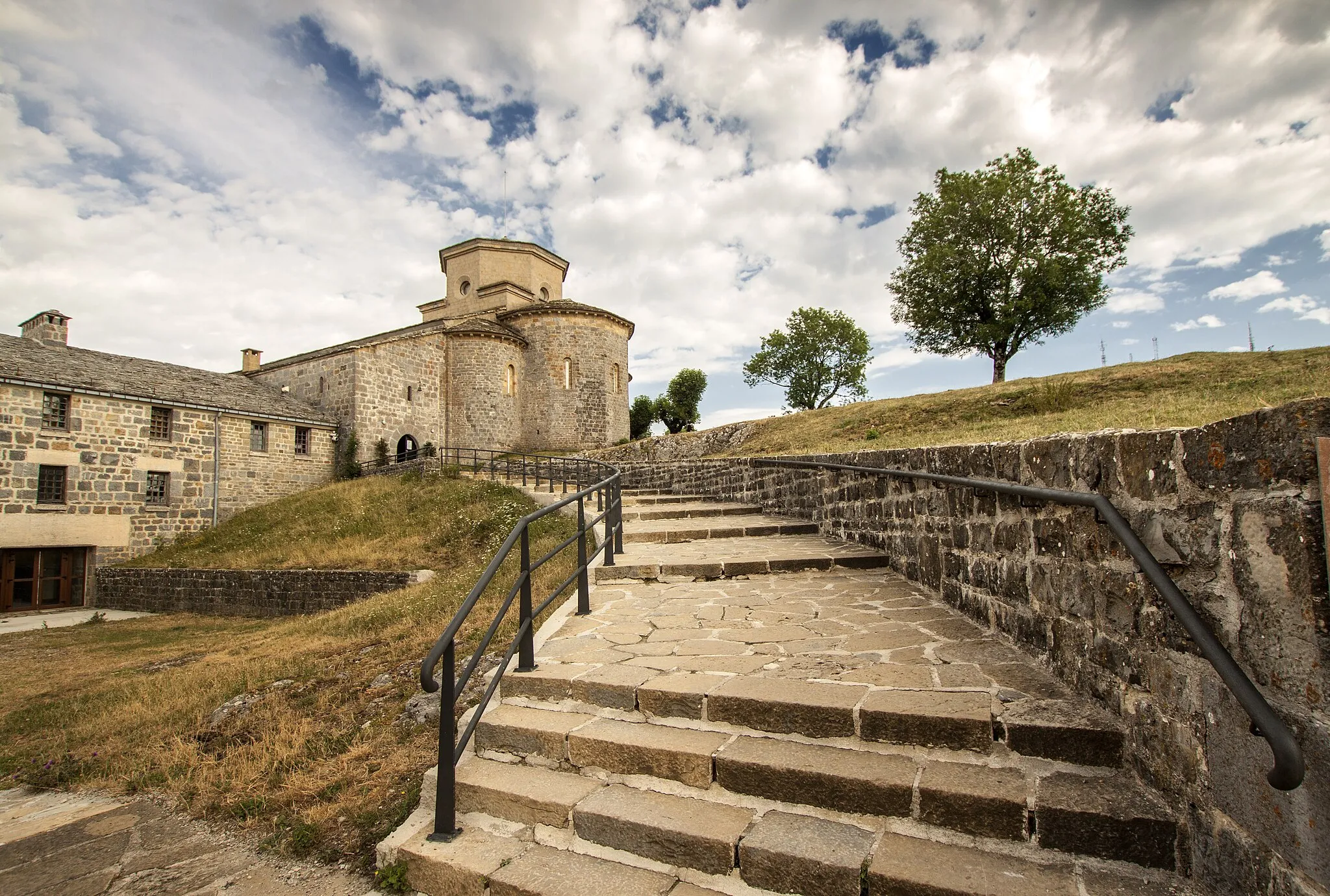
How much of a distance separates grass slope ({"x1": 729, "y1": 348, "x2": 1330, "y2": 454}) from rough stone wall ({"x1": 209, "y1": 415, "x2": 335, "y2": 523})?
19978 mm

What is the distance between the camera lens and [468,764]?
3.12 metres

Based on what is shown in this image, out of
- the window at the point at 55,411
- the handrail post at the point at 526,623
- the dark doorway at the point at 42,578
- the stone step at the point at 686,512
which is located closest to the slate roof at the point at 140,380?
the window at the point at 55,411

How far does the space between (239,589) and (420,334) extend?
1466cm

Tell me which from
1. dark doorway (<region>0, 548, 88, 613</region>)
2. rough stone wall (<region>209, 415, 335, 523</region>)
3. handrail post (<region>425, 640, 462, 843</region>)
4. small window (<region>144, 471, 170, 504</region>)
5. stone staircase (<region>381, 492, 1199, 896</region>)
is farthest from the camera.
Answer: rough stone wall (<region>209, 415, 335, 523</region>)

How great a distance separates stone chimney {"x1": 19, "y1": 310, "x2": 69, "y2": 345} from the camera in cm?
2202

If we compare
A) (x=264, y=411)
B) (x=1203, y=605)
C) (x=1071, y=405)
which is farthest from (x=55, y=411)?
(x=1071, y=405)

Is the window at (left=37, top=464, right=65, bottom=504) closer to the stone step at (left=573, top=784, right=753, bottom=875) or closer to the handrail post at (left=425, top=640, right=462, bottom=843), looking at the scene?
the handrail post at (left=425, top=640, right=462, bottom=843)

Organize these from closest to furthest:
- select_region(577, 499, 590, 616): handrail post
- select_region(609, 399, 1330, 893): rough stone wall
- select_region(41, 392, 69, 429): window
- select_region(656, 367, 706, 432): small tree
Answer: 1. select_region(609, 399, 1330, 893): rough stone wall
2. select_region(577, 499, 590, 616): handrail post
3. select_region(41, 392, 69, 429): window
4. select_region(656, 367, 706, 432): small tree

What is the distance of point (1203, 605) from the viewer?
Answer: 201cm

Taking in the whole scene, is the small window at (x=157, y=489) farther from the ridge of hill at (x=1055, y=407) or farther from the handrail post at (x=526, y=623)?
the handrail post at (x=526, y=623)

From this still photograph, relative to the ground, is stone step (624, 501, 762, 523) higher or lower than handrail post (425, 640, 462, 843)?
higher

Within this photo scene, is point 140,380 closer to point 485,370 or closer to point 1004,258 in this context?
point 485,370

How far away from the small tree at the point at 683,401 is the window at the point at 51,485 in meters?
34.2

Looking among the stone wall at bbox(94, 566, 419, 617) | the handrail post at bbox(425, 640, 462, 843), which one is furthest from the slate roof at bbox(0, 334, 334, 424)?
the handrail post at bbox(425, 640, 462, 843)
